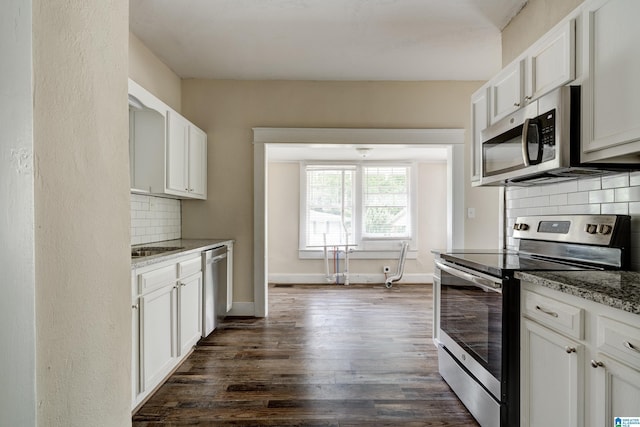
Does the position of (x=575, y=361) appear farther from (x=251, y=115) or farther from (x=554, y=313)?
→ (x=251, y=115)

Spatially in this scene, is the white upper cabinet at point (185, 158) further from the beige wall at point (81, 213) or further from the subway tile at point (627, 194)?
the subway tile at point (627, 194)

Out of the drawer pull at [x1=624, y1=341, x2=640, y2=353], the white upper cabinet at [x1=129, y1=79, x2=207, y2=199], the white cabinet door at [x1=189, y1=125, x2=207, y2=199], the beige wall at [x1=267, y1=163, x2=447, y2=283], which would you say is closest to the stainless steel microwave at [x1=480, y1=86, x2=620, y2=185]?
the drawer pull at [x1=624, y1=341, x2=640, y2=353]

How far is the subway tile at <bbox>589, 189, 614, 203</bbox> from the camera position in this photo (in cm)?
184

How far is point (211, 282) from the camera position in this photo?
3299 mm

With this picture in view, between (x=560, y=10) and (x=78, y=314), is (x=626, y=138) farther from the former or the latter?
(x=78, y=314)

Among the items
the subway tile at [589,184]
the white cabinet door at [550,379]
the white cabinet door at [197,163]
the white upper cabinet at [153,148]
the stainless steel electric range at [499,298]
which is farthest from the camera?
the white cabinet door at [197,163]

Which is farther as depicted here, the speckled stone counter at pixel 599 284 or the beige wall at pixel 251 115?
the beige wall at pixel 251 115

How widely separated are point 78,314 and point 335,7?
2.58m

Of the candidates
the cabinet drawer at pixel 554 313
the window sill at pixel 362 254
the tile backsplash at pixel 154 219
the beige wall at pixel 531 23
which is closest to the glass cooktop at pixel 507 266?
the cabinet drawer at pixel 554 313

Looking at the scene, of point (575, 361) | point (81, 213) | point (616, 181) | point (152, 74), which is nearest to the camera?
point (81, 213)

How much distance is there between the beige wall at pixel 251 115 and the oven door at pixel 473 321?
208 cm

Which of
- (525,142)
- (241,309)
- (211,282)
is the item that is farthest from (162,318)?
(525,142)

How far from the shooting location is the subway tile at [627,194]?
5.56 ft

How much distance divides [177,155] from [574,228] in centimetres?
292
